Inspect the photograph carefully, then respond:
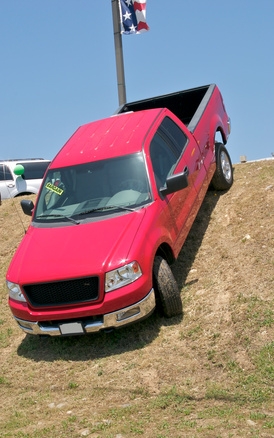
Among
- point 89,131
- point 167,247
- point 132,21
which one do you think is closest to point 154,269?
point 167,247

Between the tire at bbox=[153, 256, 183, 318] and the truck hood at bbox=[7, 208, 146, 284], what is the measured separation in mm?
514

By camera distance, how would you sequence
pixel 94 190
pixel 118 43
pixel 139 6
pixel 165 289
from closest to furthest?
pixel 165 289
pixel 94 190
pixel 139 6
pixel 118 43

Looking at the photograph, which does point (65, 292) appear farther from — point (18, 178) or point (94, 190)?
point (18, 178)

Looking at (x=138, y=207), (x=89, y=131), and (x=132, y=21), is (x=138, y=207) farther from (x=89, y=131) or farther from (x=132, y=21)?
(x=132, y=21)

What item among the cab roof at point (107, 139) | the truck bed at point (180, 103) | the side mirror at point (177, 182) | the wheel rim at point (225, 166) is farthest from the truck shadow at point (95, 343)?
the truck bed at point (180, 103)

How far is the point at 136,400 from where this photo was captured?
5629 millimetres

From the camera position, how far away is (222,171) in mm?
10477

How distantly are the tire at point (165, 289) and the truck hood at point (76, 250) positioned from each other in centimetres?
51

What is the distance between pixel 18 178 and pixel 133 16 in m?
5.53

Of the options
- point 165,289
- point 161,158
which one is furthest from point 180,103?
point 165,289

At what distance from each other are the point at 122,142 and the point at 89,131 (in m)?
0.98

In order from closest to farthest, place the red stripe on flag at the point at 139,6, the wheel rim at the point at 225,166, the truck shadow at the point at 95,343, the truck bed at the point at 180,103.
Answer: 1. the truck shadow at the point at 95,343
2. the wheel rim at the point at 225,166
3. the truck bed at the point at 180,103
4. the red stripe on flag at the point at 139,6

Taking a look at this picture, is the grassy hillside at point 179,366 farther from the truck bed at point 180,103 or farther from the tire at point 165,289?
the truck bed at point 180,103

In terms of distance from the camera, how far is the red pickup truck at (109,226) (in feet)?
21.4
